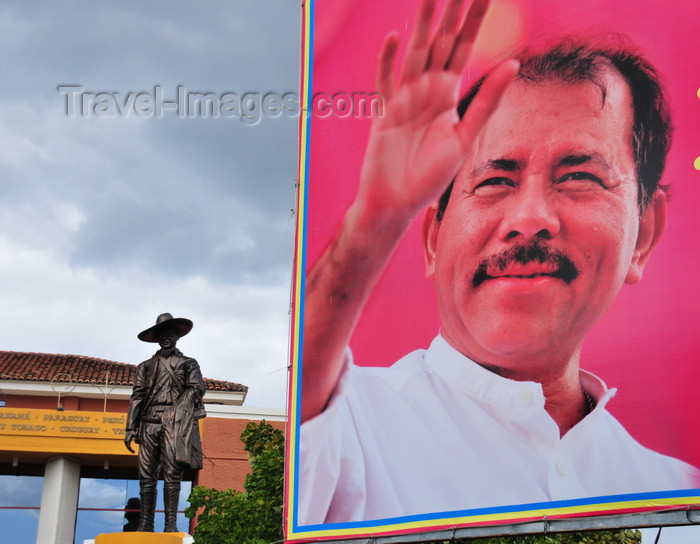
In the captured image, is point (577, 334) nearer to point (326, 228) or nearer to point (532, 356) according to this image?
point (532, 356)

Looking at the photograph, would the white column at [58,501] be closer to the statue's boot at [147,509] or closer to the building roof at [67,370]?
the building roof at [67,370]

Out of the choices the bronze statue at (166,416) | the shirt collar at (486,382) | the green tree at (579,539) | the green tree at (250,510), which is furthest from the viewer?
the green tree at (579,539)

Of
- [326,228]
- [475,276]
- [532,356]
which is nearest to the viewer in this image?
[532,356]

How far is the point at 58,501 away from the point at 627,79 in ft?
51.1

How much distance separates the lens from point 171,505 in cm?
759

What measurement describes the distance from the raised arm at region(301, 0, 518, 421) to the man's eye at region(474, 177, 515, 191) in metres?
0.38

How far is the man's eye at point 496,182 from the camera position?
802cm

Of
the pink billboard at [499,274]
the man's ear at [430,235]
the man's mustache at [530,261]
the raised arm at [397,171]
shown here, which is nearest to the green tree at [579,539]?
the pink billboard at [499,274]

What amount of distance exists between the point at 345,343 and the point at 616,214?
277 cm

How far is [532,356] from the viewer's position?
7539 millimetres

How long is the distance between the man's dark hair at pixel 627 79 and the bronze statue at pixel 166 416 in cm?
271

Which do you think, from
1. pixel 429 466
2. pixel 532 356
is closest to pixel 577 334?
pixel 532 356

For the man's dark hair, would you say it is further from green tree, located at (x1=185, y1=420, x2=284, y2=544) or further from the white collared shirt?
green tree, located at (x1=185, y1=420, x2=284, y2=544)

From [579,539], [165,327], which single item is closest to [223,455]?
[579,539]
